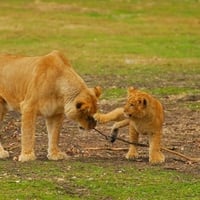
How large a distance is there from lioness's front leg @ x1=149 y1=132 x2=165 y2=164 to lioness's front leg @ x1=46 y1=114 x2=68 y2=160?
1107 mm

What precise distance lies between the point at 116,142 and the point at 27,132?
7.24 ft

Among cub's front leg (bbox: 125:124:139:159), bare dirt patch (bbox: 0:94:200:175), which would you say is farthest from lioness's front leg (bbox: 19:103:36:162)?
cub's front leg (bbox: 125:124:139:159)

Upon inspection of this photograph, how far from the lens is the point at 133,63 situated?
1003 inches

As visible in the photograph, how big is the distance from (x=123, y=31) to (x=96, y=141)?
2176 centimetres

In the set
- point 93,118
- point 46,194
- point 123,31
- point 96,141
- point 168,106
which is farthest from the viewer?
point 123,31

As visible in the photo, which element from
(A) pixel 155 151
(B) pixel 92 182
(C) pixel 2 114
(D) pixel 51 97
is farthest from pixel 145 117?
(C) pixel 2 114

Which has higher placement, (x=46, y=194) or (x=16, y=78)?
(x=16, y=78)

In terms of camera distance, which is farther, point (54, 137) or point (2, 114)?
point (2, 114)

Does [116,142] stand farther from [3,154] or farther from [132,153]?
[3,154]

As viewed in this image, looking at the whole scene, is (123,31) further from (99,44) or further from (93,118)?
(93,118)

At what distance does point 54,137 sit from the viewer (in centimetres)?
1234

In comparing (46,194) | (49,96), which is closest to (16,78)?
(49,96)

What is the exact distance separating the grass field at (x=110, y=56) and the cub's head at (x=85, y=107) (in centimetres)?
51

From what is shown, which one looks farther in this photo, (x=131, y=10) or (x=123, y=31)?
(x=131, y=10)
